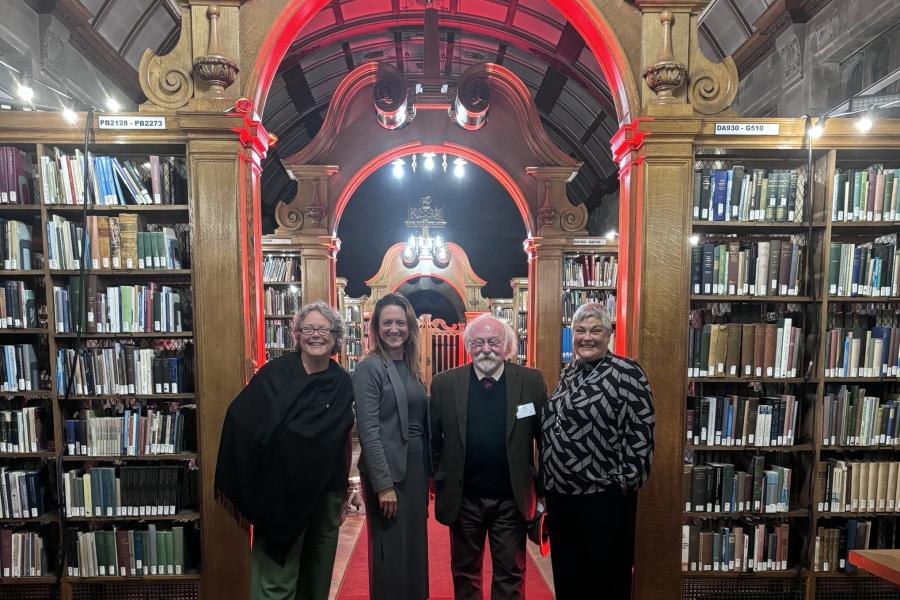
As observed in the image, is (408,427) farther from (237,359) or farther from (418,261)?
(418,261)

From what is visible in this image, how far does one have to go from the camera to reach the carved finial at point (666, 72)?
3020 millimetres

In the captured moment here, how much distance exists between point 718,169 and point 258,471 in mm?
2998

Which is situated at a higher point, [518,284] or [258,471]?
[518,284]

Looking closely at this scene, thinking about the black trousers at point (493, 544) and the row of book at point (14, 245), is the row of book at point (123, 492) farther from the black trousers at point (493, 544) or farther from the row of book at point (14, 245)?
the black trousers at point (493, 544)

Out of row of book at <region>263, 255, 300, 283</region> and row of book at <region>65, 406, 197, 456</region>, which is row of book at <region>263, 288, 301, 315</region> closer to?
row of book at <region>263, 255, 300, 283</region>

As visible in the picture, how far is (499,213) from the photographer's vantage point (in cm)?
1541

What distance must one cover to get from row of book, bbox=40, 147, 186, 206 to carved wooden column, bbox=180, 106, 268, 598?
0.73ft

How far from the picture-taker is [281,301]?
22.1ft

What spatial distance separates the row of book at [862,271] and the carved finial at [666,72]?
1.30m

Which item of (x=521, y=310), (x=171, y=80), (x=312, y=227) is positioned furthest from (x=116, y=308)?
(x=521, y=310)

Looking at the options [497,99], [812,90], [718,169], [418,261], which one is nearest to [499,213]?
[418,261]

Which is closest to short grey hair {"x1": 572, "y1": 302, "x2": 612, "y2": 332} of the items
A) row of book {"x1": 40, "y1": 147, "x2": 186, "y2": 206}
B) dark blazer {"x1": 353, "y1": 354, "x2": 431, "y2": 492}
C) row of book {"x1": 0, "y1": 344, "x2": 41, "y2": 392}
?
dark blazer {"x1": 353, "y1": 354, "x2": 431, "y2": 492}

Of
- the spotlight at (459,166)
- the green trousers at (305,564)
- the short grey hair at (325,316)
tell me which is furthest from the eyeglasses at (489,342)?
the spotlight at (459,166)

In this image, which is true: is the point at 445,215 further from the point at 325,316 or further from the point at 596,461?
the point at 596,461
